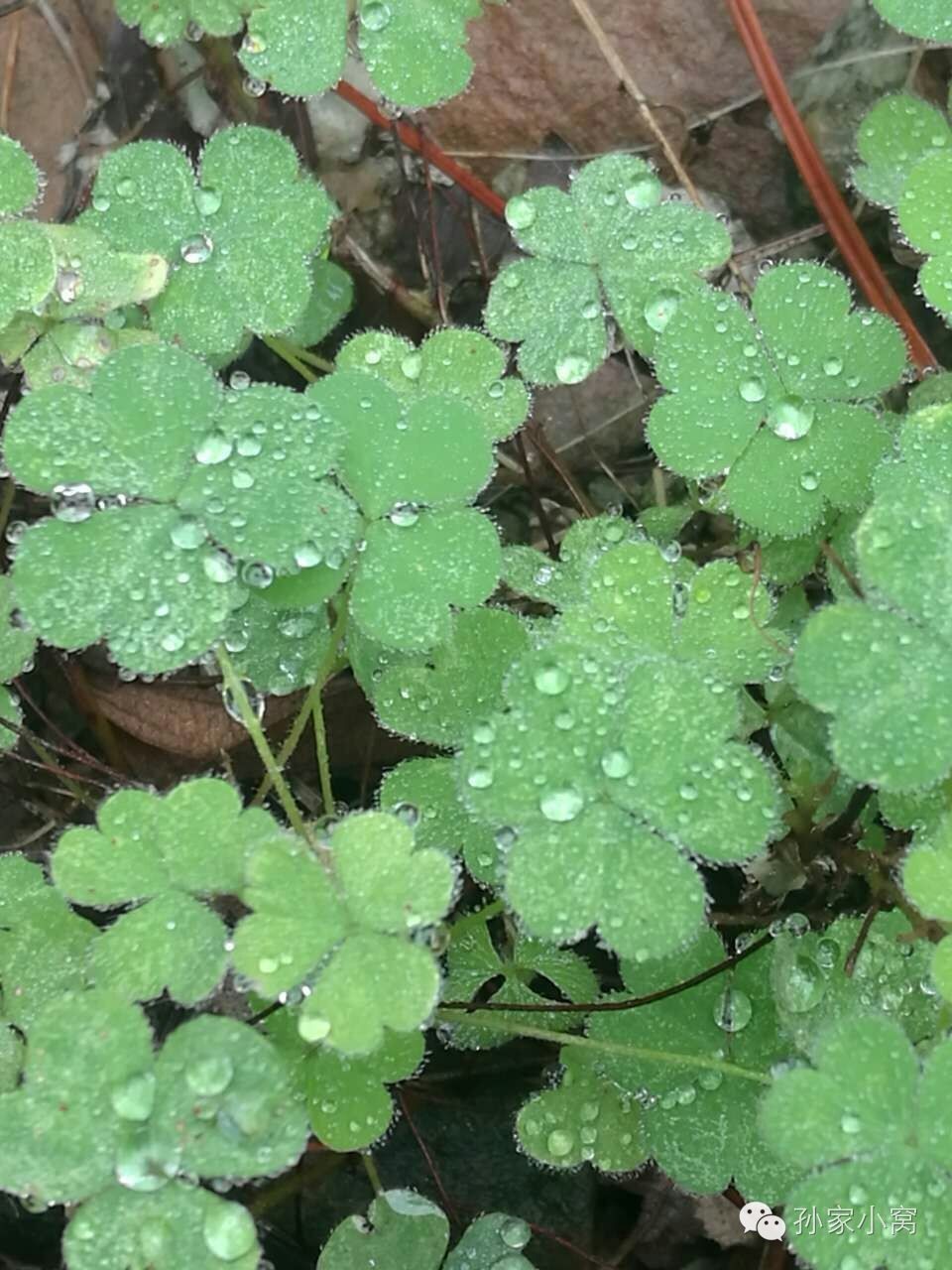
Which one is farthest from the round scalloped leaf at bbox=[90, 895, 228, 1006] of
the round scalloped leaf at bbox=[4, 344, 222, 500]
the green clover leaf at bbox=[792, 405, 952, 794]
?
the green clover leaf at bbox=[792, 405, 952, 794]

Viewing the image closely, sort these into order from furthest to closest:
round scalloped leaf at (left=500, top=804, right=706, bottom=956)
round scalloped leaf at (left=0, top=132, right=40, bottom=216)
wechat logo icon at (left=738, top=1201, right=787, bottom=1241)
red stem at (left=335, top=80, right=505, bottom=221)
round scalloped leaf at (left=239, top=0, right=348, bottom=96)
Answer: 1. red stem at (left=335, top=80, right=505, bottom=221)
2. round scalloped leaf at (left=239, top=0, right=348, bottom=96)
3. round scalloped leaf at (left=0, top=132, right=40, bottom=216)
4. wechat logo icon at (left=738, top=1201, right=787, bottom=1241)
5. round scalloped leaf at (left=500, top=804, right=706, bottom=956)

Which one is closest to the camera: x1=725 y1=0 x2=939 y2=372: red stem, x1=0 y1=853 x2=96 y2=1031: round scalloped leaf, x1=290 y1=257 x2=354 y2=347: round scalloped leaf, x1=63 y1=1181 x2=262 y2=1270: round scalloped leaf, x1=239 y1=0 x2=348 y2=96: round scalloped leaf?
x1=63 y1=1181 x2=262 y2=1270: round scalloped leaf

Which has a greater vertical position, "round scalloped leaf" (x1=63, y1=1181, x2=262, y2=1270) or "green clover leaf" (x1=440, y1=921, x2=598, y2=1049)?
"round scalloped leaf" (x1=63, y1=1181, x2=262, y2=1270)

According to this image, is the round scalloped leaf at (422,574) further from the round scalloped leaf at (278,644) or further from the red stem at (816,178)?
the red stem at (816,178)

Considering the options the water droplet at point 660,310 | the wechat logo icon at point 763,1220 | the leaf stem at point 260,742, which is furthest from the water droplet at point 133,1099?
the water droplet at point 660,310

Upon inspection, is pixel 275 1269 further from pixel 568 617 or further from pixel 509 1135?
pixel 568 617

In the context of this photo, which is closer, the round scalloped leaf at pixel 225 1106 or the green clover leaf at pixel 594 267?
the round scalloped leaf at pixel 225 1106

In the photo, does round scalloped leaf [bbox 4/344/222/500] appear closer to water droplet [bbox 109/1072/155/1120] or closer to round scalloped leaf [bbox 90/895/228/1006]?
round scalloped leaf [bbox 90/895/228/1006]
